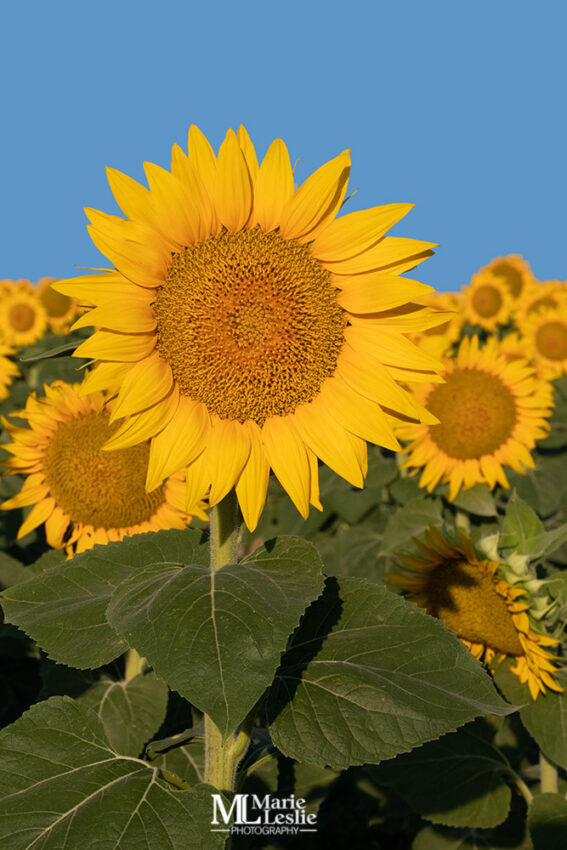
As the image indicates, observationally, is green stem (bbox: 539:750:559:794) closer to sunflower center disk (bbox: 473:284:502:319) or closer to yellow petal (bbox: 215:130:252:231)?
yellow petal (bbox: 215:130:252:231)

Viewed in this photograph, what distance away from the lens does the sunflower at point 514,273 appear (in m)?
9.81

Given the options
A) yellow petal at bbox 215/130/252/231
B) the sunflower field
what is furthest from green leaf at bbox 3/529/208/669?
yellow petal at bbox 215/130/252/231

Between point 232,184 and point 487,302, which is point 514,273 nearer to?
point 487,302

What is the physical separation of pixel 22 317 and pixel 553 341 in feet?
20.3

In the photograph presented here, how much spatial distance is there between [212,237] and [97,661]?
3.23ft

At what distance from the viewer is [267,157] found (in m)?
1.78

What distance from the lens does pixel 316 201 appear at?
1.79 metres

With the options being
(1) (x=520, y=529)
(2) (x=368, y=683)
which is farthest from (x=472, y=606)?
(2) (x=368, y=683)

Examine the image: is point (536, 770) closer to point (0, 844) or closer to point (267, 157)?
point (0, 844)

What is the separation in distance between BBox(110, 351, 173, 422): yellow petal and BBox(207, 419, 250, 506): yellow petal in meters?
0.15

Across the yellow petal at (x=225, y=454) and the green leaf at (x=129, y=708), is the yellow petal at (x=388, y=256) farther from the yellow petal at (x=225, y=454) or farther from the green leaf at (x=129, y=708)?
the green leaf at (x=129, y=708)

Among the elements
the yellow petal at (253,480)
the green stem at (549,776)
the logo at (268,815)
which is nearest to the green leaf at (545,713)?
the green stem at (549,776)

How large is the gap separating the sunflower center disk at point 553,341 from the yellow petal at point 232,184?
6.66 m

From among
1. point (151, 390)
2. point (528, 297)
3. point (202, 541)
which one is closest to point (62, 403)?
point (202, 541)
